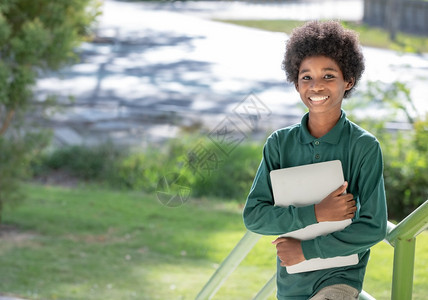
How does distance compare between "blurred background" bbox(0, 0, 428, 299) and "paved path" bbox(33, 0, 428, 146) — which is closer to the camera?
"blurred background" bbox(0, 0, 428, 299)

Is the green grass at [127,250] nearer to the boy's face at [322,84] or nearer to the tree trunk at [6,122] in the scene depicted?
the tree trunk at [6,122]

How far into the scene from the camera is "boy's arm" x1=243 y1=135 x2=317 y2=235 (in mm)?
1816

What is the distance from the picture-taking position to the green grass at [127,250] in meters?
5.04

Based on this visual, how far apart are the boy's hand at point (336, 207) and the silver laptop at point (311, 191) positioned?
0.02 metres

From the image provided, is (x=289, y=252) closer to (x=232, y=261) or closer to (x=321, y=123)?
(x=321, y=123)

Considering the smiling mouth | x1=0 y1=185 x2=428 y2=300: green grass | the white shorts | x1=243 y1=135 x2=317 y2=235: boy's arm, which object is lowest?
x1=0 y1=185 x2=428 y2=300: green grass

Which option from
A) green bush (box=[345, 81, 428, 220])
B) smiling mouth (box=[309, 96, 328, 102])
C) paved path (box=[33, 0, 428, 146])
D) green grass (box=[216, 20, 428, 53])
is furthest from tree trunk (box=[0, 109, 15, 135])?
green grass (box=[216, 20, 428, 53])

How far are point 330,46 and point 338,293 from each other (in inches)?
24.4

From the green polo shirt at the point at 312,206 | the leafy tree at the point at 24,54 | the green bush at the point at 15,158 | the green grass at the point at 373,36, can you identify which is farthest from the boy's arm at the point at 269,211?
the green grass at the point at 373,36

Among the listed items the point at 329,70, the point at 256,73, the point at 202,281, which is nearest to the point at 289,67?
the point at 329,70

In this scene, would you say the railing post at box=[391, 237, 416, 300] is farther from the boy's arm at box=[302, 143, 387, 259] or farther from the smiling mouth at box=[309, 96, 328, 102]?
the smiling mouth at box=[309, 96, 328, 102]

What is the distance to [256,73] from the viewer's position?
36.7 ft

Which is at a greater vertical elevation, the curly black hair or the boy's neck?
the curly black hair

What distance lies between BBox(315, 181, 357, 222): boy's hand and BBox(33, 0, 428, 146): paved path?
5591 mm
